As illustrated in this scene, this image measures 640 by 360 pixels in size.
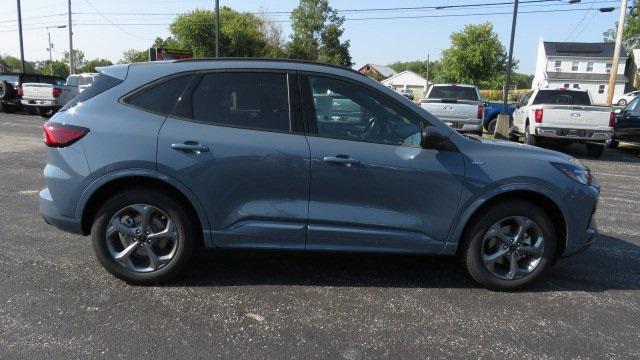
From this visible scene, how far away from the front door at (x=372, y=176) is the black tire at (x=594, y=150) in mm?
11513

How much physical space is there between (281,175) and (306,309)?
1008 mm

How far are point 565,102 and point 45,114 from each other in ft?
64.9

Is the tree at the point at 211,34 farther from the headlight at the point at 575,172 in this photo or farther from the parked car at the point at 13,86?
the headlight at the point at 575,172

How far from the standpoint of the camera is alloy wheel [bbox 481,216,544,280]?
12.9ft

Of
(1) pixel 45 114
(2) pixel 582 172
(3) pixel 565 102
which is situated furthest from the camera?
(1) pixel 45 114

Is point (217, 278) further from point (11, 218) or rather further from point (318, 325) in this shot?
point (11, 218)

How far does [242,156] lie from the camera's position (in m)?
3.68

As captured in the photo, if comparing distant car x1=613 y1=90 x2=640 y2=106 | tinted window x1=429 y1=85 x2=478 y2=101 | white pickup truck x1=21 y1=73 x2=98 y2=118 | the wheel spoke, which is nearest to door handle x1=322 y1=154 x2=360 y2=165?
the wheel spoke

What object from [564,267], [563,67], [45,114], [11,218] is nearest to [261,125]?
[564,267]

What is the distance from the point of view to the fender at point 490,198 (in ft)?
12.5

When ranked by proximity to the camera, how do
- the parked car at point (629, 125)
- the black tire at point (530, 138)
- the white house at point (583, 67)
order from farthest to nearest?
1. the white house at point (583, 67)
2. the parked car at point (629, 125)
3. the black tire at point (530, 138)

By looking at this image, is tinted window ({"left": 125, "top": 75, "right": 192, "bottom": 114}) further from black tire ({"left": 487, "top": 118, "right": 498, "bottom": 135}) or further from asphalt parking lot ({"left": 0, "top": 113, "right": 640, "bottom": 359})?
black tire ({"left": 487, "top": 118, "right": 498, "bottom": 135})

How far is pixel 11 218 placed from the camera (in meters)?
5.62

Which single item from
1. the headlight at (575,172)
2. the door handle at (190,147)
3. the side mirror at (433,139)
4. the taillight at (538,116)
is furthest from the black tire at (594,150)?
the door handle at (190,147)
